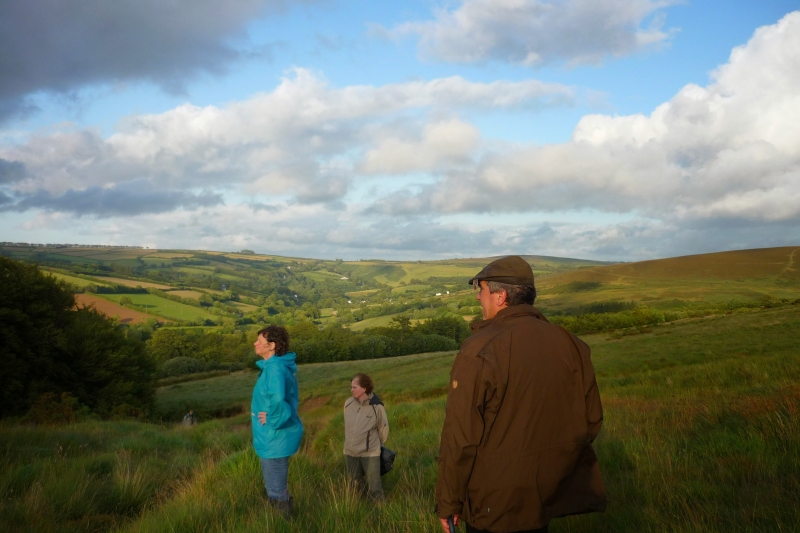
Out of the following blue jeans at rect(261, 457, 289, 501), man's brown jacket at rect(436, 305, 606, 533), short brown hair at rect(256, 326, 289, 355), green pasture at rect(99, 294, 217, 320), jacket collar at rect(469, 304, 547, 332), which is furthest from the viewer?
green pasture at rect(99, 294, 217, 320)

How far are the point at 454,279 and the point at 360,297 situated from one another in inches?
1261

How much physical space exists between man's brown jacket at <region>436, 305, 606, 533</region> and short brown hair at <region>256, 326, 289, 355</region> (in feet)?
9.90

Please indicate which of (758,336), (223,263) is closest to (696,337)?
(758,336)

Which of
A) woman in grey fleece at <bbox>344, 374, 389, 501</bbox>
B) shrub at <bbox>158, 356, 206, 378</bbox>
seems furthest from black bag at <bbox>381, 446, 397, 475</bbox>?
shrub at <bbox>158, 356, 206, 378</bbox>

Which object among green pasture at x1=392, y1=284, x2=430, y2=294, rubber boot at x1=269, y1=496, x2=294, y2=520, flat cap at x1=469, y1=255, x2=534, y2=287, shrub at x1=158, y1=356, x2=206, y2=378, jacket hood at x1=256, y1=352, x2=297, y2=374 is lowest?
shrub at x1=158, y1=356, x2=206, y2=378

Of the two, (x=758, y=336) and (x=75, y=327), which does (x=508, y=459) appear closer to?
(x=758, y=336)

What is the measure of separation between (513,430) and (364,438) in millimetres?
4307

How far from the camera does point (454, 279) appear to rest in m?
156

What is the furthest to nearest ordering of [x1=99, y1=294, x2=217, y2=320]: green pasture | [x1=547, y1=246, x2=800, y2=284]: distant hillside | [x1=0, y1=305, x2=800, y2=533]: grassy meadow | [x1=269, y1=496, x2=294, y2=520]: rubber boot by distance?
[x1=99, y1=294, x2=217, y2=320]: green pasture
[x1=547, y1=246, x2=800, y2=284]: distant hillside
[x1=269, y1=496, x2=294, y2=520]: rubber boot
[x1=0, y1=305, x2=800, y2=533]: grassy meadow

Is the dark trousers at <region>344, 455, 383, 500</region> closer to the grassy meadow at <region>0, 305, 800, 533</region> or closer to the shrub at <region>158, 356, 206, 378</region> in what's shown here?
the grassy meadow at <region>0, 305, 800, 533</region>

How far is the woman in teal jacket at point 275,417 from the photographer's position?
510 centimetres

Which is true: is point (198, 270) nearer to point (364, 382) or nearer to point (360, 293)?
point (360, 293)

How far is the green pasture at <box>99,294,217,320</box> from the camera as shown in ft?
292

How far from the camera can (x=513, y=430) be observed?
8.75ft
